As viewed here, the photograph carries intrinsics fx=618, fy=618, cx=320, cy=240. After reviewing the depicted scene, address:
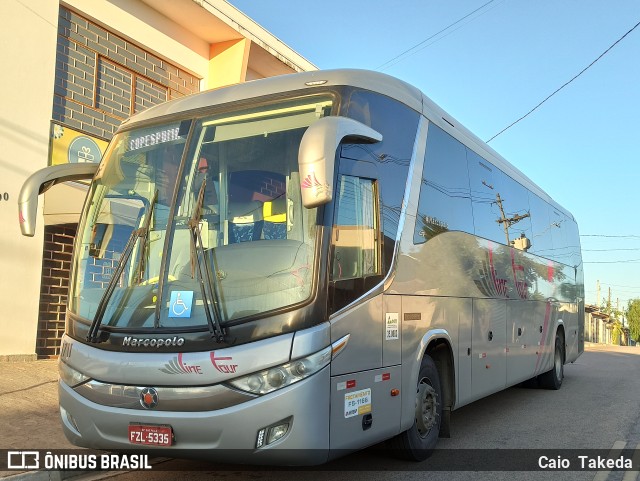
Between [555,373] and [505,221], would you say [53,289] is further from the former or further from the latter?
[555,373]

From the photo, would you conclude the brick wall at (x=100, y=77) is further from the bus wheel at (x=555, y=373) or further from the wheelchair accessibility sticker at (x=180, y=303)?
the bus wheel at (x=555, y=373)

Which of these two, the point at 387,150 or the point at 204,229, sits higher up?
the point at 387,150

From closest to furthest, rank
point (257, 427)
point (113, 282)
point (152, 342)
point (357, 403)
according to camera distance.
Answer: point (257, 427), point (152, 342), point (357, 403), point (113, 282)

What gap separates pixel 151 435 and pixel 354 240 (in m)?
2.06

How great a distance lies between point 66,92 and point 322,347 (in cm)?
882

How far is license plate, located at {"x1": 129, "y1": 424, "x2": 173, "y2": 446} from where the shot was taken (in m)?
4.28

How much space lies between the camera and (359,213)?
16.2 feet

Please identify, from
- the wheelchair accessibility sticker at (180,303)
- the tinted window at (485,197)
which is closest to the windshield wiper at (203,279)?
the wheelchair accessibility sticker at (180,303)

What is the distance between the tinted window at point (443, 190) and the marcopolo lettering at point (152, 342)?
245 cm

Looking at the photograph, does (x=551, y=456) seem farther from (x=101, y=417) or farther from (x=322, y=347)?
(x=101, y=417)

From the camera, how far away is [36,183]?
5.29 metres

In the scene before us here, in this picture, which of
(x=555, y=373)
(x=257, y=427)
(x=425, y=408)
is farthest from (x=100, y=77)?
(x=555, y=373)

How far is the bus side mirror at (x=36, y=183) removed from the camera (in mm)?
5137

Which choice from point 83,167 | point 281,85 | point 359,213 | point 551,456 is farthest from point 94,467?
point 551,456
